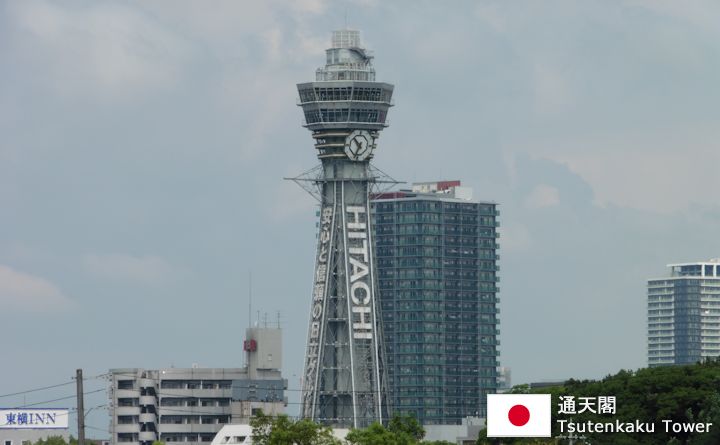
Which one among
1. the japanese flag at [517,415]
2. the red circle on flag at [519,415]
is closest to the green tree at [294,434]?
the red circle on flag at [519,415]

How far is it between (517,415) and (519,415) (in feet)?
1.34

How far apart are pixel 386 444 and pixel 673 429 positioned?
28.7 m

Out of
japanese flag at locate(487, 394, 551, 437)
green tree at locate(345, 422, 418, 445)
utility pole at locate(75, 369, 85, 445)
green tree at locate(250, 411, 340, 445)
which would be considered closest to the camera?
japanese flag at locate(487, 394, 551, 437)

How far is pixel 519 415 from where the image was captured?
118 metres

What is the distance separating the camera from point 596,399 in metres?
197

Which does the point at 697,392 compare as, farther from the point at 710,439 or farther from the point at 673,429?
the point at 710,439

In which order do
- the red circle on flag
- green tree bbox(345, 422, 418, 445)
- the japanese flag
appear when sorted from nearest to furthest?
the japanese flag
the red circle on flag
green tree bbox(345, 422, 418, 445)

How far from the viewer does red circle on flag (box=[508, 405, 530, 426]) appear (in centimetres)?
11544

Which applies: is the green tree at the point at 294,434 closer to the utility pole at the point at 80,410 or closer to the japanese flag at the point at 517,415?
the utility pole at the point at 80,410

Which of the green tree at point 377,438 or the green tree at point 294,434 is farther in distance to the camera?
the green tree at point 377,438

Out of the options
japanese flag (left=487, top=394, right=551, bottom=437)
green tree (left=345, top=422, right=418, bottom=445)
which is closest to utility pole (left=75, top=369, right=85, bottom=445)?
japanese flag (left=487, top=394, right=551, bottom=437)

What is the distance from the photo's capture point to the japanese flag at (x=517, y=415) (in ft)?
370

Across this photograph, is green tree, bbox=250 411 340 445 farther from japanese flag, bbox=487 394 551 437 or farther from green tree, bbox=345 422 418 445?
japanese flag, bbox=487 394 551 437

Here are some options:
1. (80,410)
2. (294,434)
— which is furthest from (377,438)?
(80,410)
